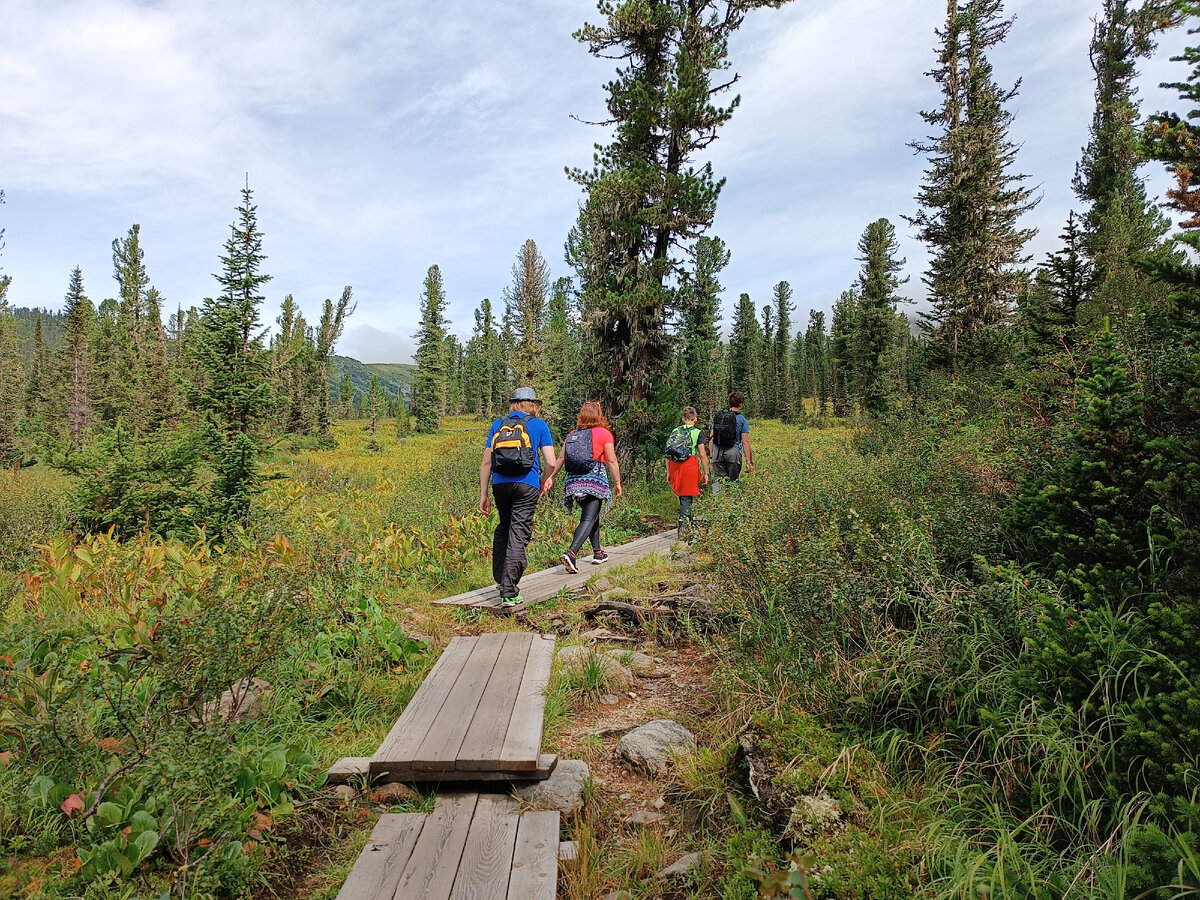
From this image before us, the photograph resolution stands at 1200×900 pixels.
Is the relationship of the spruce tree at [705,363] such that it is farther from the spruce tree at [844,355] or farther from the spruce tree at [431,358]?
the spruce tree at [431,358]

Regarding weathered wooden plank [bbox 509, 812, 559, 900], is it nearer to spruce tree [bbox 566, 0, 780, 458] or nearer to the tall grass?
the tall grass

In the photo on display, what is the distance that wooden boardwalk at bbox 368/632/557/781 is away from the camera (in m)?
3.09

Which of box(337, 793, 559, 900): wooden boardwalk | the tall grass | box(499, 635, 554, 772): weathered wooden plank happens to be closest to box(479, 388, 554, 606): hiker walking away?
box(499, 635, 554, 772): weathered wooden plank

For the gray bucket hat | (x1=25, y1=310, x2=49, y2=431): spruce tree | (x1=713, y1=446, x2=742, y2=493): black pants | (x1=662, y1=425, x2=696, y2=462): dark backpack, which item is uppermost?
(x1=25, y1=310, x2=49, y2=431): spruce tree

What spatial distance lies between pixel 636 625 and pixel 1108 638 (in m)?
4.05

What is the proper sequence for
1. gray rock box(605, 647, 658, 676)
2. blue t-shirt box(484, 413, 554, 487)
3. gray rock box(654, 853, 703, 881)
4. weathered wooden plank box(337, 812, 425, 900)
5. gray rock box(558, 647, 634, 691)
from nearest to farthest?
weathered wooden plank box(337, 812, 425, 900) < gray rock box(654, 853, 703, 881) < gray rock box(558, 647, 634, 691) < gray rock box(605, 647, 658, 676) < blue t-shirt box(484, 413, 554, 487)

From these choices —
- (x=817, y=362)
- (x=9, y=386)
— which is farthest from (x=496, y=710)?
(x=817, y=362)

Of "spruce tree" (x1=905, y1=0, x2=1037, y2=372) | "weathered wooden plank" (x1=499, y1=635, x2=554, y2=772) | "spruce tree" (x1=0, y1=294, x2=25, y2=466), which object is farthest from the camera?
"spruce tree" (x1=0, y1=294, x2=25, y2=466)

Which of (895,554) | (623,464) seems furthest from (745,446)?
(895,554)

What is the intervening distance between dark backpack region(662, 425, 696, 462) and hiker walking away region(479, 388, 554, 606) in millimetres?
3578

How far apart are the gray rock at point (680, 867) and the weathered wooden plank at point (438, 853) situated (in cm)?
91

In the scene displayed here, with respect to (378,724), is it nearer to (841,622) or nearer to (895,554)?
(841,622)

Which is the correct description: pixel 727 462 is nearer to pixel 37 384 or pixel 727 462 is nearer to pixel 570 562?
pixel 570 562

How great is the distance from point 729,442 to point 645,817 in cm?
751
